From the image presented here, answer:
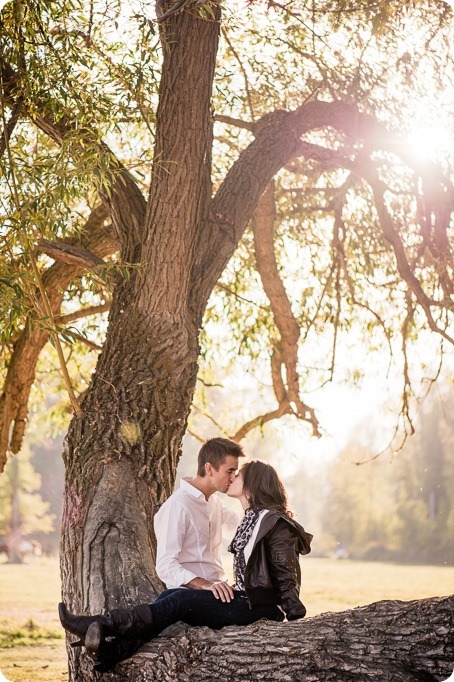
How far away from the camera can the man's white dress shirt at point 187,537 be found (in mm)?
4129

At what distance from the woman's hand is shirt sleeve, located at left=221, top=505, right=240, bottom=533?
63cm

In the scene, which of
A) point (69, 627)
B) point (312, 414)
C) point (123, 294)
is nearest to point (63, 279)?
point (123, 294)

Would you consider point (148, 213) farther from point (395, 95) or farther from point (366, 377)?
point (366, 377)

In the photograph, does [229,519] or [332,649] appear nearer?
[332,649]

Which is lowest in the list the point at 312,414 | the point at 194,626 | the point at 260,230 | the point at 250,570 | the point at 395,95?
the point at 194,626

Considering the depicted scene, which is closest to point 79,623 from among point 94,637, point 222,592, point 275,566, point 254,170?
point 94,637

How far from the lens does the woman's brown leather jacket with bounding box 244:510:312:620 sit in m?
3.87

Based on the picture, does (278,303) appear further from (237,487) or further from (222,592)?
(222,592)

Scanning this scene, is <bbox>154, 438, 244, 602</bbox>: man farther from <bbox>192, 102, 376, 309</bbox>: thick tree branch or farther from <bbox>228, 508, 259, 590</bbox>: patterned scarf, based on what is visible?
<bbox>192, 102, 376, 309</bbox>: thick tree branch

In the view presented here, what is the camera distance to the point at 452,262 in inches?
285

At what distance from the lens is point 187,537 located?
4.32 m

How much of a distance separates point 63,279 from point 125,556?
9.81ft

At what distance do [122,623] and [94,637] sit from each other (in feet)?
0.47

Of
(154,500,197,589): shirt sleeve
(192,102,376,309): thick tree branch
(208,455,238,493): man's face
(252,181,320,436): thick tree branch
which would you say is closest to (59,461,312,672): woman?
(154,500,197,589): shirt sleeve
